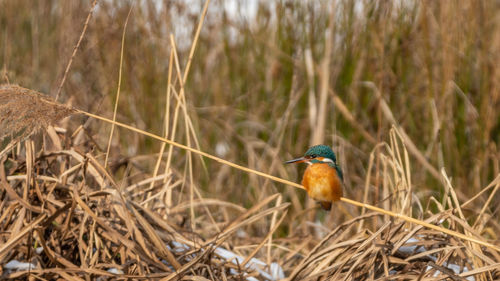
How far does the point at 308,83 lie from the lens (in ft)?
10.4

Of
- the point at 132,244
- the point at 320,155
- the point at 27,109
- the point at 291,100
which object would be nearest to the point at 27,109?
the point at 27,109

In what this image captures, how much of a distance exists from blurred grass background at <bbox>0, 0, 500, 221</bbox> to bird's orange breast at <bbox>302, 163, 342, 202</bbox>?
4.88 ft

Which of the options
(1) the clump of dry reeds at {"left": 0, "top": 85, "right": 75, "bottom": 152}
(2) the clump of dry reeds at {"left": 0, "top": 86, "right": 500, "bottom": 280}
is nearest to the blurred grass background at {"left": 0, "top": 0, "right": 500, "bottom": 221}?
(2) the clump of dry reeds at {"left": 0, "top": 86, "right": 500, "bottom": 280}

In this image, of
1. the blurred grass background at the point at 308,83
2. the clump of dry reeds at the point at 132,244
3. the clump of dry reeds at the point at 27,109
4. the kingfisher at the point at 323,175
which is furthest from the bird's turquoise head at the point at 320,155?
the blurred grass background at the point at 308,83

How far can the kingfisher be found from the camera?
118 centimetres

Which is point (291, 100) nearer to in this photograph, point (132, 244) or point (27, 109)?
point (132, 244)

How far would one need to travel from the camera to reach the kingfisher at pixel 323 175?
1.18 m

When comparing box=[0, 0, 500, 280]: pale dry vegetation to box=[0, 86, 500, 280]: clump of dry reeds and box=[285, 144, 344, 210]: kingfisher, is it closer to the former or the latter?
box=[0, 86, 500, 280]: clump of dry reeds

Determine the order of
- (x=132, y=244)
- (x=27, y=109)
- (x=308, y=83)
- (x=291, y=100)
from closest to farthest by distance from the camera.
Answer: (x=27, y=109), (x=132, y=244), (x=291, y=100), (x=308, y=83)

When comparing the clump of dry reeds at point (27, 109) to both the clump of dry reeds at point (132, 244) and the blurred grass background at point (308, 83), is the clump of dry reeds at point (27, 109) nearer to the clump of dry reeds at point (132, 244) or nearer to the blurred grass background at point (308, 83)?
the clump of dry reeds at point (132, 244)

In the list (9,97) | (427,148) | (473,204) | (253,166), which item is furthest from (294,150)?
(9,97)

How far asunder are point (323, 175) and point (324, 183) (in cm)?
2

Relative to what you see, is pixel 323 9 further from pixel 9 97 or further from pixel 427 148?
pixel 9 97

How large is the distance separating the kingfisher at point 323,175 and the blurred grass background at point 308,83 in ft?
4.87
